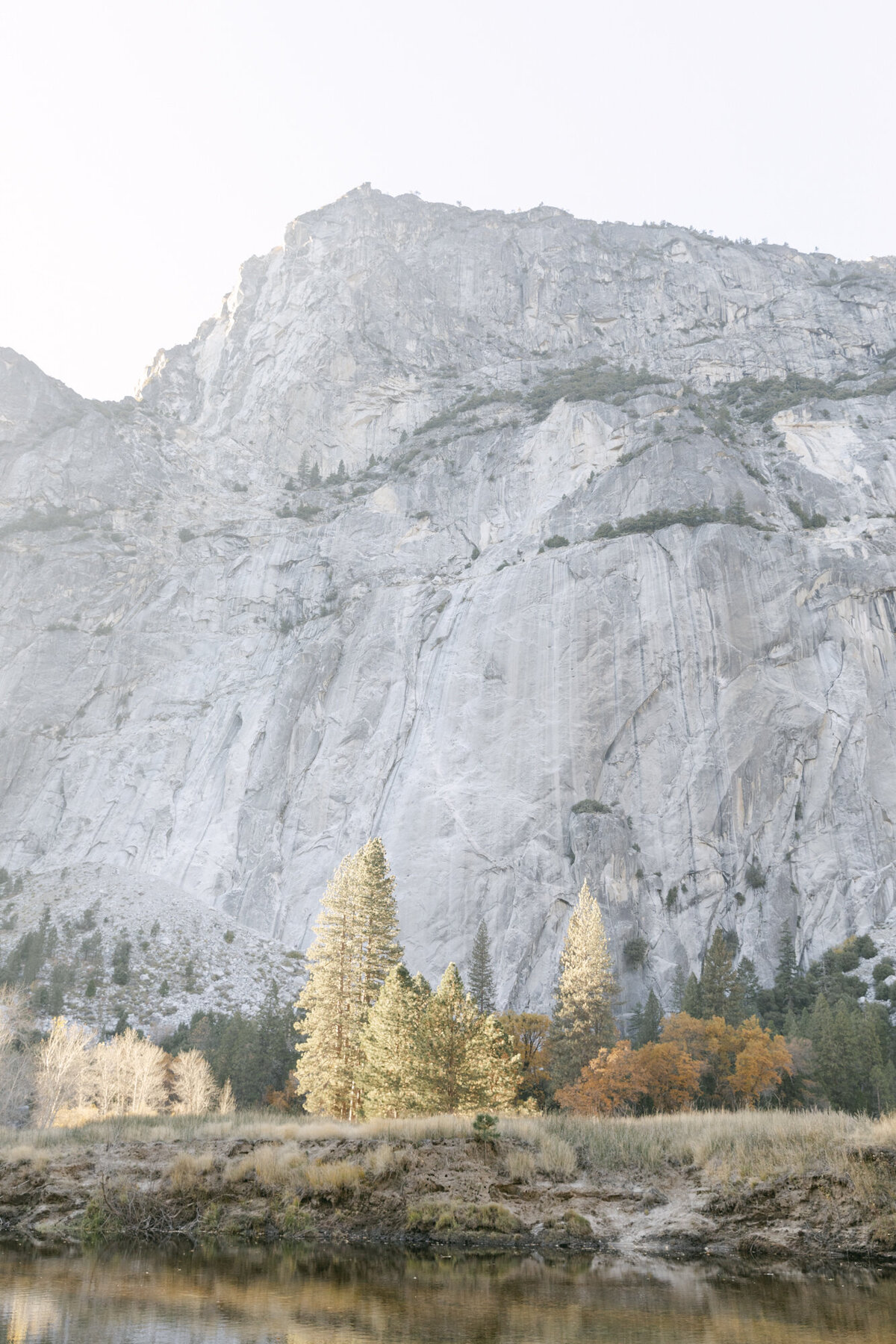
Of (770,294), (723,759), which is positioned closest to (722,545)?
(723,759)

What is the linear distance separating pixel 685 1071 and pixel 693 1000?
35.5 feet

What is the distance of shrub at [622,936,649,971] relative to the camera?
64.2 metres

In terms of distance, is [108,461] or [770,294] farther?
[770,294]

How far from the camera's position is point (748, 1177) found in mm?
16734

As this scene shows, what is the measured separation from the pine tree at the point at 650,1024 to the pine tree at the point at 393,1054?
30443mm

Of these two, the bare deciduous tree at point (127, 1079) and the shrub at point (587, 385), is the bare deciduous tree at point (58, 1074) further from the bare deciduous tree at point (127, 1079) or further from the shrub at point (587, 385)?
the shrub at point (587, 385)

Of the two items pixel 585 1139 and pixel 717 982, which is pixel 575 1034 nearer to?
pixel 717 982

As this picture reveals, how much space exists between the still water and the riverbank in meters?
1.54

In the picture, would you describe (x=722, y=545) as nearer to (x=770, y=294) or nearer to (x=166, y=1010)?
(x=166, y=1010)

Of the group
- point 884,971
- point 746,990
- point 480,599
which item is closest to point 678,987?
point 746,990

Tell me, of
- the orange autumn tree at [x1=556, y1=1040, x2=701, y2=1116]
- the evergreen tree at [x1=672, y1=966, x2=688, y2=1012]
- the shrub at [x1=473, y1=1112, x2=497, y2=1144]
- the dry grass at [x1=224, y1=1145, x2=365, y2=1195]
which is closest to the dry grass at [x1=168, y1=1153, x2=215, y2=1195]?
the dry grass at [x1=224, y1=1145, x2=365, y2=1195]

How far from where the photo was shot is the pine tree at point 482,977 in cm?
5650

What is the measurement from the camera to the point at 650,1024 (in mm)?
54906

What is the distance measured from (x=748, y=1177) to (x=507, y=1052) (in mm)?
30038
